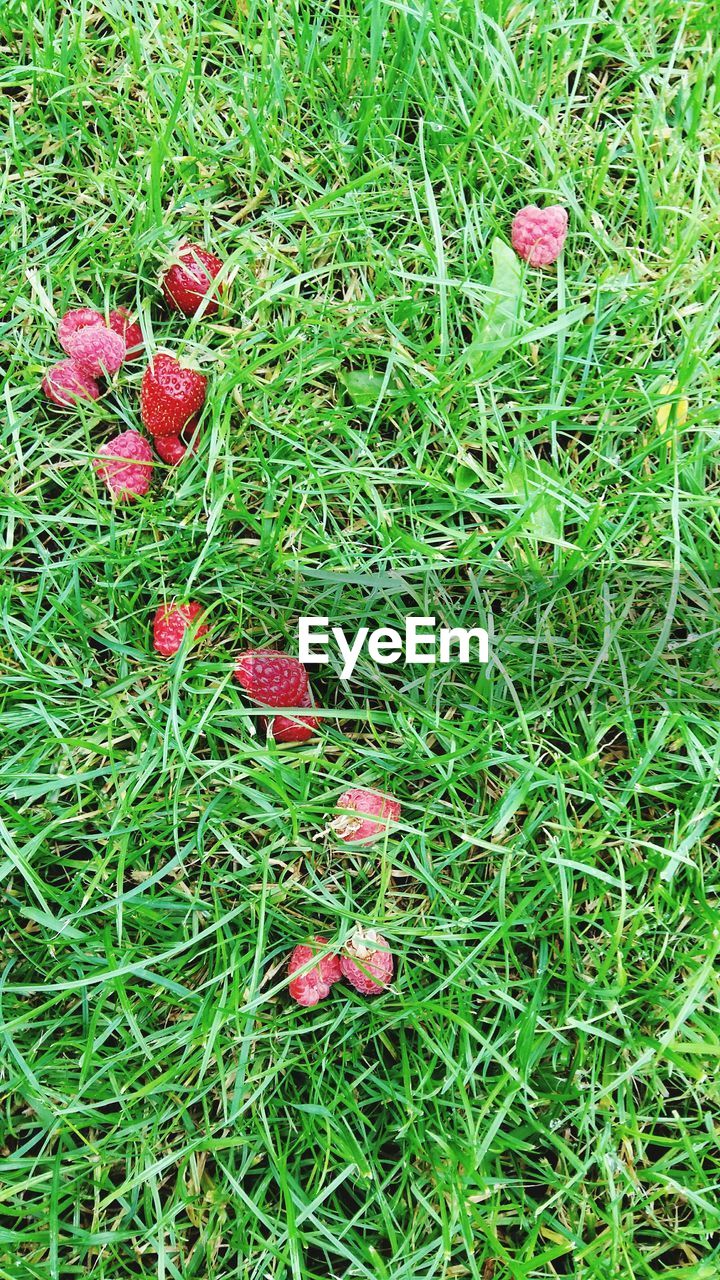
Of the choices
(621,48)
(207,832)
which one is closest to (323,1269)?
(207,832)

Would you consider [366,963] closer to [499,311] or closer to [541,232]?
[499,311]

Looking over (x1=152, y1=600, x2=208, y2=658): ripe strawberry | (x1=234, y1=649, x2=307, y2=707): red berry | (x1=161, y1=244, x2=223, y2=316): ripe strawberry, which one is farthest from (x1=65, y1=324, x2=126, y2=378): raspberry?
(x1=234, y1=649, x2=307, y2=707): red berry

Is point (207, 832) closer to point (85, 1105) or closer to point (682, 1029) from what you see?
point (85, 1105)

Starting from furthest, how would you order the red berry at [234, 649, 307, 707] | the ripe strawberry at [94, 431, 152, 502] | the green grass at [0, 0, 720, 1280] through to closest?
the ripe strawberry at [94, 431, 152, 502] → the red berry at [234, 649, 307, 707] → the green grass at [0, 0, 720, 1280]

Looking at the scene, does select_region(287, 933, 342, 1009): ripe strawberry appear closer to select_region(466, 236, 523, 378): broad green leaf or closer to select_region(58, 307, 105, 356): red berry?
select_region(466, 236, 523, 378): broad green leaf

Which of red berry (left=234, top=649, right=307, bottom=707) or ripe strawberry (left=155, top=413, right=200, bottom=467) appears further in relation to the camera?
ripe strawberry (left=155, top=413, right=200, bottom=467)

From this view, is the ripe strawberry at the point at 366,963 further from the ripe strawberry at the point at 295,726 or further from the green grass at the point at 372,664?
the ripe strawberry at the point at 295,726
